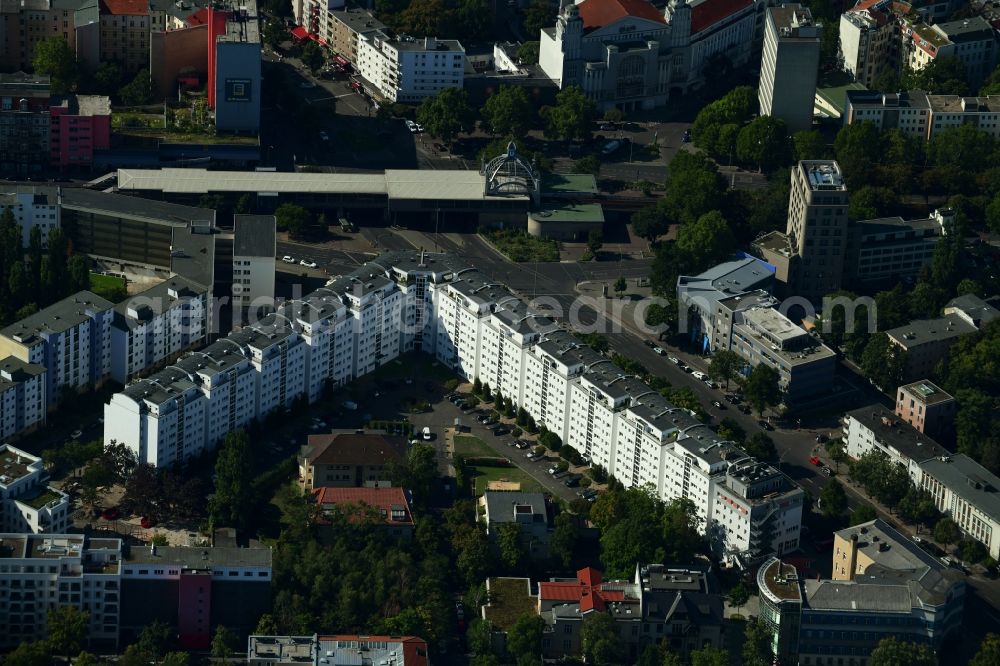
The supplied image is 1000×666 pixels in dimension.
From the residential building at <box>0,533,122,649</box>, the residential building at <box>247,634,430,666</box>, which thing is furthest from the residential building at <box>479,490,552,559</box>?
the residential building at <box>0,533,122,649</box>

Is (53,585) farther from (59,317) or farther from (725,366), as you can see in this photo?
(725,366)

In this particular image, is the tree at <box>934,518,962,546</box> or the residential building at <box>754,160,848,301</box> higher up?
the residential building at <box>754,160,848,301</box>

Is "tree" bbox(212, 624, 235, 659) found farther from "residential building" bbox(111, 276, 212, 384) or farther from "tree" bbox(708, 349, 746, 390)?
"tree" bbox(708, 349, 746, 390)

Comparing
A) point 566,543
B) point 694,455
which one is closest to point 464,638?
point 566,543

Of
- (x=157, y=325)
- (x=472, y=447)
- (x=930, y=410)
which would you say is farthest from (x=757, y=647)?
(x=157, y=325)

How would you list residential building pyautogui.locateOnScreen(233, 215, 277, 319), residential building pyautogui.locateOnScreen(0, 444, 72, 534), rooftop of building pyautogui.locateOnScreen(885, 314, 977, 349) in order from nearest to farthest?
residential building pyautogui.locateOnScreen(0, 444, 72, 534) < rooftop of building pyautogui.locateOnScreen(885, 314, 977, 349) < residential building pyautogui.locateOnScreen(233, 215, 277, 319)

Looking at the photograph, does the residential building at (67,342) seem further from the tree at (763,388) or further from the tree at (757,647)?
the tree at (757,647)
